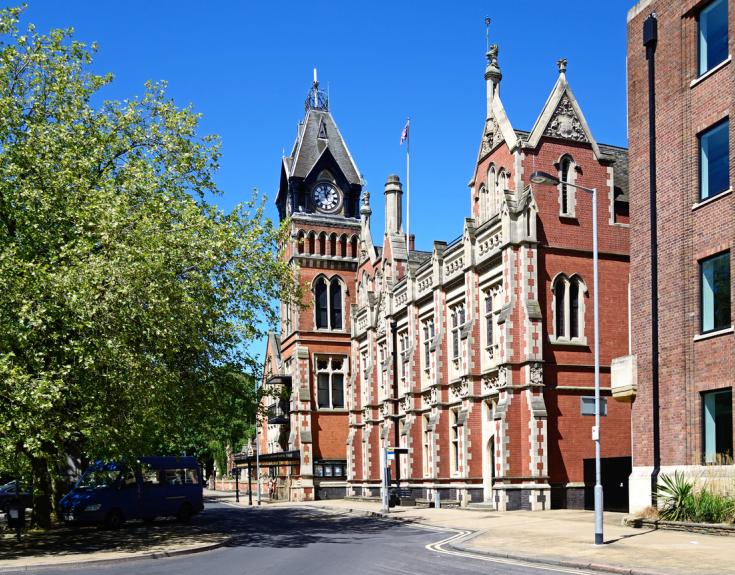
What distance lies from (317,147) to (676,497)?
149 feet

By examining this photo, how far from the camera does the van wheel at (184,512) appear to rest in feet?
108

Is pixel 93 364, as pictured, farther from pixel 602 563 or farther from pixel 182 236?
pixel 602 563

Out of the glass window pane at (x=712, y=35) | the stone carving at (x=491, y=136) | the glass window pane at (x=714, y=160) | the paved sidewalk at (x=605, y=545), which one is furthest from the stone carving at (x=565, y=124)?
the paved sidewalk at (x=605, y=545)

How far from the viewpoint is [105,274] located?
65.8 feet

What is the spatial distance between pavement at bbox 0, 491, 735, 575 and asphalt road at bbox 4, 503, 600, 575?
2.09ft

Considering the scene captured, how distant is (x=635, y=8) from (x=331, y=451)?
3916 cm

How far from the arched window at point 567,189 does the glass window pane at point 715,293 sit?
1258cm

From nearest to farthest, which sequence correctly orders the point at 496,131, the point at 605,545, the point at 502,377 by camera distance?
the point at 605,545
the point at 502,377
the point at 496,131

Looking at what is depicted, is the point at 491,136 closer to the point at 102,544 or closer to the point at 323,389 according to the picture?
the point at 102,544

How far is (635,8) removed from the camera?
2541 centimetres

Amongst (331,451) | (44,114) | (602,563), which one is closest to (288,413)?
(331,451)

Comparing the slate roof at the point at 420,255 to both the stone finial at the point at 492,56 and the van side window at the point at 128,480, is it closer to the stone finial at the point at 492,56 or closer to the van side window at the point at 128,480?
the stone finial at the point at 492,56

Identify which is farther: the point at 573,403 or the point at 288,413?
the point at 288,413

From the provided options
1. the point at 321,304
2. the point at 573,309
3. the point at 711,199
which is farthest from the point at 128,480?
the point at 321,304
